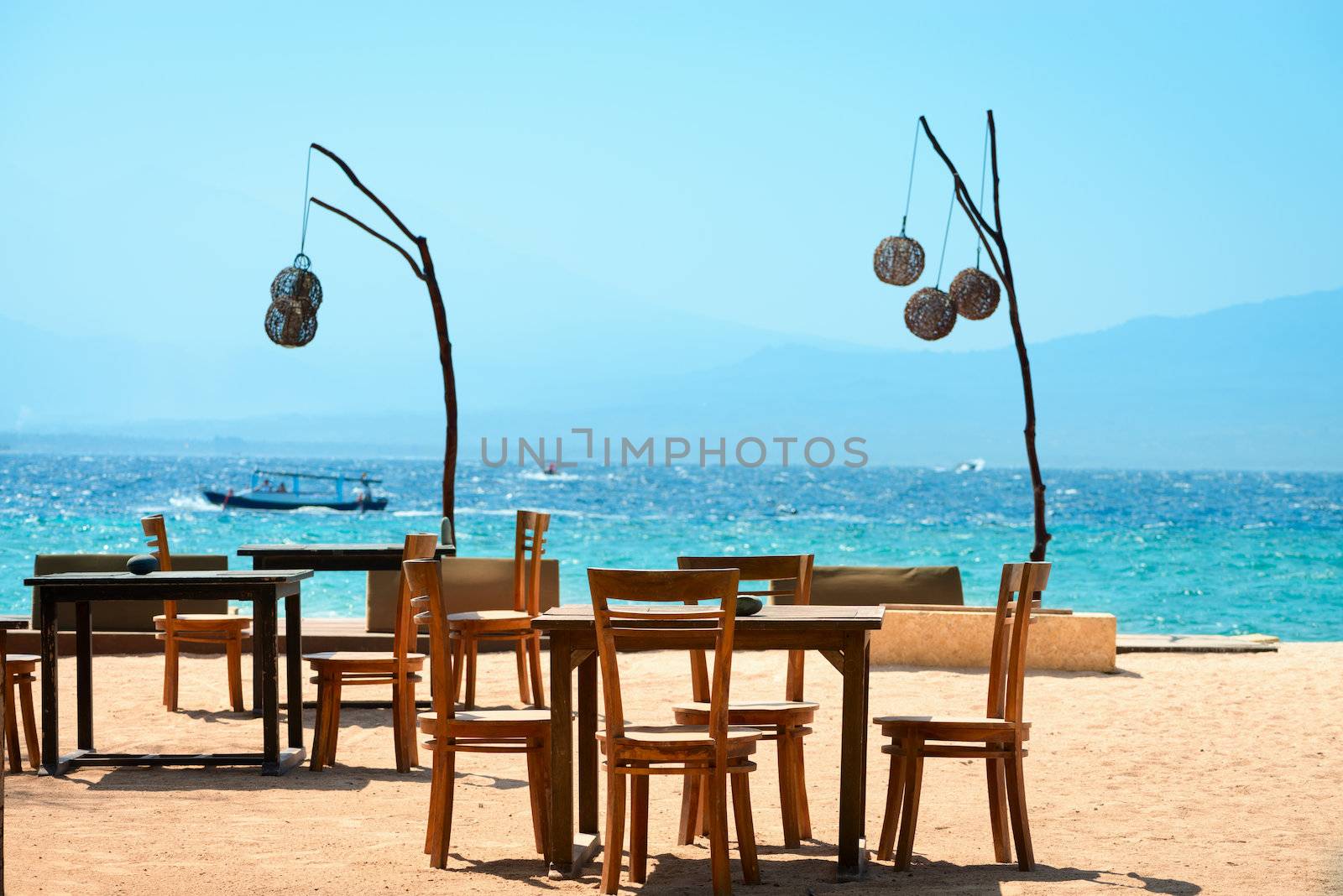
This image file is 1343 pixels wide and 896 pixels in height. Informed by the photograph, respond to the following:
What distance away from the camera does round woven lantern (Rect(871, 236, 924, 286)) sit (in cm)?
1051

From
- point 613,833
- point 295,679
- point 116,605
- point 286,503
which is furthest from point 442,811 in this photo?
point 286,503

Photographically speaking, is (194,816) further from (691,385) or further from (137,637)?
(691,385)

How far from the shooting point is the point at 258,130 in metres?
130

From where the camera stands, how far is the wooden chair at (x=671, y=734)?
12.1 ft

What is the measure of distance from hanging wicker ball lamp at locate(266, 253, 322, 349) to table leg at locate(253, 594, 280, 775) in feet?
13.8

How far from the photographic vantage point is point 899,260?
1056 cm

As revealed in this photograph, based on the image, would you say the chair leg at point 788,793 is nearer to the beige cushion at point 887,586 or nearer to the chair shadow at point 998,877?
the chair shadow at point 998,877

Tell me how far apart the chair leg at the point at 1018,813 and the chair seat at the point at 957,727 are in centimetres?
9

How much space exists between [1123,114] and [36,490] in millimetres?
71073

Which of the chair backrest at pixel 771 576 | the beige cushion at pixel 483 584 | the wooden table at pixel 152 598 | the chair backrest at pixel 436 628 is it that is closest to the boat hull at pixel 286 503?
the beige cushion at pixel 483 584

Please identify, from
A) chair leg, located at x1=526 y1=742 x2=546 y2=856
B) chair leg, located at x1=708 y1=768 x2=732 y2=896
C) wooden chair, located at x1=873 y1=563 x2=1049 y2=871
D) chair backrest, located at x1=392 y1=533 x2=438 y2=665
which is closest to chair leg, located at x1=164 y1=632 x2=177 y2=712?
chair backrest, located at x1=392 y1=533 x2=438 y2=665

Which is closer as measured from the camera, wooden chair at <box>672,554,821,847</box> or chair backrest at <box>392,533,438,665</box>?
wooden chair at <box>672,554,821,847</box>

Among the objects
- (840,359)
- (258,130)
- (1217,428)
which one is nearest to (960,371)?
(840,359)

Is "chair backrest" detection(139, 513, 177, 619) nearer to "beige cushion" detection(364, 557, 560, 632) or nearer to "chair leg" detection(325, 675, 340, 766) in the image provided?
"chair leg" detection(325, 675, 340, 766)
